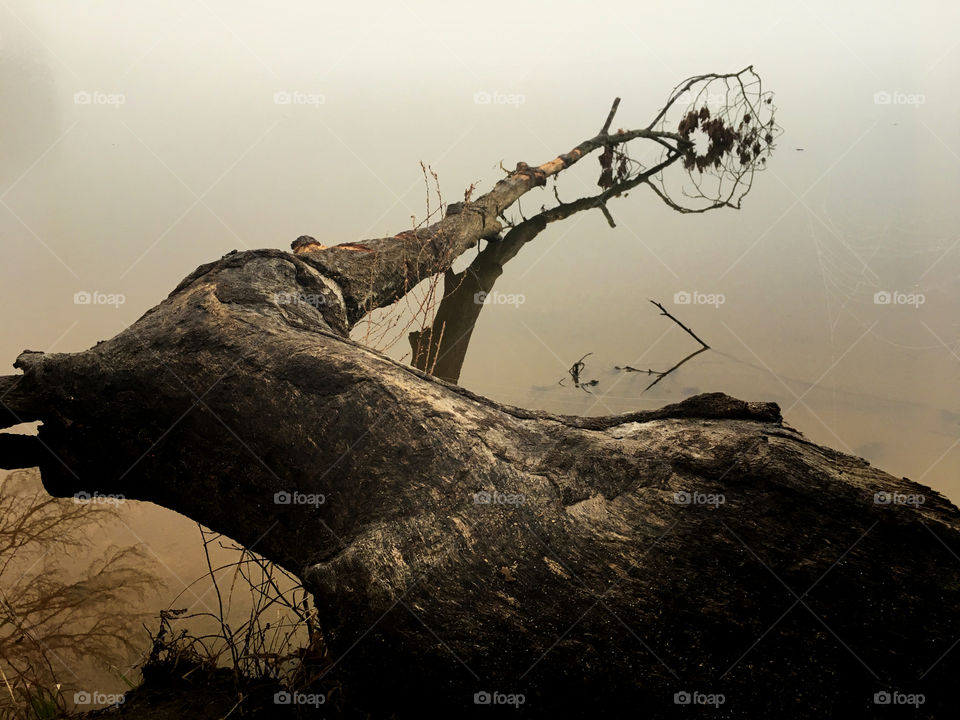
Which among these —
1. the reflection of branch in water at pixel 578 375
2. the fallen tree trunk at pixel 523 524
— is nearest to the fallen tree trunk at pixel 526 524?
the fallen tree trunk at pixel 523 524

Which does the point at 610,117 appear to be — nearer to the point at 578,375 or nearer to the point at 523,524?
the point at 578,375

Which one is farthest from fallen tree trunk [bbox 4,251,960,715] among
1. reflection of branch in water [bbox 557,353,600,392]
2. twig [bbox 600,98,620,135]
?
twig [bbox 600,98,620,135]

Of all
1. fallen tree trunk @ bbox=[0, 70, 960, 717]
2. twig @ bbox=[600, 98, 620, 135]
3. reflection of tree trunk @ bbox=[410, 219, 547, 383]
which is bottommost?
fallen tree trunk @ bbox=[0, 70, 960, 717]

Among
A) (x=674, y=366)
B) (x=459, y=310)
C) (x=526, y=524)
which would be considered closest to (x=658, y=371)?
(x=674, y=366)

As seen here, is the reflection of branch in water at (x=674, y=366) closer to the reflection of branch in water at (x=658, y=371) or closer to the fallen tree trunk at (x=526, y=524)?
the reflection of branch in water at (x=658, y=371)

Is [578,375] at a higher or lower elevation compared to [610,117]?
lower

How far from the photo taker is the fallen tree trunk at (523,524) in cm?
169

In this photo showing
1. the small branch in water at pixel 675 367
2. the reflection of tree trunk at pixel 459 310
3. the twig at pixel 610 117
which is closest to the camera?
the small branch in water at pixel 675 367

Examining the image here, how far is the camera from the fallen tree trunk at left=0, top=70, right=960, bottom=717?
1.69m

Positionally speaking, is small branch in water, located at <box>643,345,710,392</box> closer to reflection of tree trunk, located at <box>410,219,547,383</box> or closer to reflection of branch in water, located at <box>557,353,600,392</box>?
reflection of branch in water, located at <box>557,353,600,392</box>

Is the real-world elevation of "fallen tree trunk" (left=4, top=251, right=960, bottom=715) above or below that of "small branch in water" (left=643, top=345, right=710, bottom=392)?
below

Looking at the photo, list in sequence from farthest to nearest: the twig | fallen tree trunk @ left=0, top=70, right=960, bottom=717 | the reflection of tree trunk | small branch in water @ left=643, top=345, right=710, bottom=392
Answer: the twig < the reflection of tree trunk < small branch in water @ left=643, top=345, right=710, bottom=392 < fallen tree trunk @ left=0, top=70, right=960, bottom=717

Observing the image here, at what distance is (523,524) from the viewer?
1902mm

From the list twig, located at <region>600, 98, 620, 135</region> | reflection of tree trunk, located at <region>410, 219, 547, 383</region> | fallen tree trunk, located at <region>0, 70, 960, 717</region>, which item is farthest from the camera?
twig, located at <region>600, 98, 620, 135</region>
